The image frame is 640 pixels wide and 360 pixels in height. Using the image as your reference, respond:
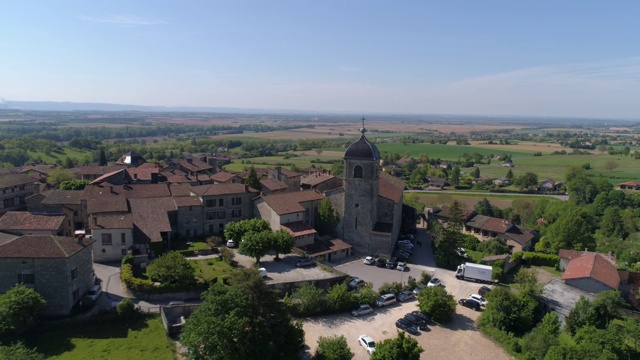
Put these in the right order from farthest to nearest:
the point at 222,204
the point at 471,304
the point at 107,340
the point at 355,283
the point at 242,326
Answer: the point at 222,204, the point at 355,283, the point at 471,304, the point at 107,340, the point at 242,326

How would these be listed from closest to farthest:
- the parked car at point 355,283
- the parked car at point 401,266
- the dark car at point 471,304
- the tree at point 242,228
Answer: the dark car at point 471,304 → the parked car at point 355,283 → the tree at point 242,228 → the parked car at point 401,266

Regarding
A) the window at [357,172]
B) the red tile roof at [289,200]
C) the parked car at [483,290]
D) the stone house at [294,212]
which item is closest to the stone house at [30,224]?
the stone house at [294,212]

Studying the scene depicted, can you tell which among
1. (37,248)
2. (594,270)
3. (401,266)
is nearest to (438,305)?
(401,266)

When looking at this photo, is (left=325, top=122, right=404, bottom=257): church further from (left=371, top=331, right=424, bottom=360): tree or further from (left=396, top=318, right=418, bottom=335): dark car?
(left=371, top=331, right=424, bottom=360): tree

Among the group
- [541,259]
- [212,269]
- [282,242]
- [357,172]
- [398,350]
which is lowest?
[541,259]

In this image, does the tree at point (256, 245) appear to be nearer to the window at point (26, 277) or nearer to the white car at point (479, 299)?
the window at point (26, 277)

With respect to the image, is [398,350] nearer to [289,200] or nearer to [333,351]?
[333,351]
